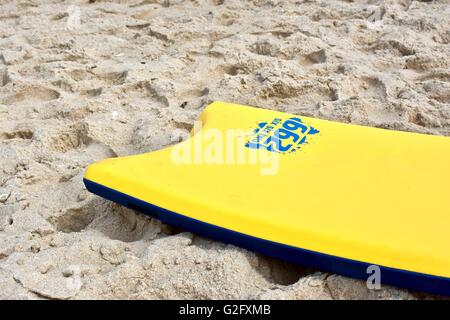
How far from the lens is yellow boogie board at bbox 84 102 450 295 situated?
3.77 ft

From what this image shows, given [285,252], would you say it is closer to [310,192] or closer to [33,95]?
[310,192]

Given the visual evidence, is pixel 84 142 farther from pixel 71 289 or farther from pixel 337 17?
pixel 337 17

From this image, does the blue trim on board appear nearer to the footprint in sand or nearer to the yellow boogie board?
the yellow boogie board

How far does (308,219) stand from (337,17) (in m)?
1.38

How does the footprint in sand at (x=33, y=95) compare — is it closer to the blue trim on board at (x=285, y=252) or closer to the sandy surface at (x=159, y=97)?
the sandy surface at (x=159, y=97)

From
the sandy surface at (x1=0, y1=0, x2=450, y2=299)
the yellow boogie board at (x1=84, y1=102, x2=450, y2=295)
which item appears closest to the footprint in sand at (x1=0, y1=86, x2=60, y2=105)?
the sandy surface at (x1=0, y1=0, x2=450, y2=299)

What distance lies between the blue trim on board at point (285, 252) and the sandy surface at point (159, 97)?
0.02 metres

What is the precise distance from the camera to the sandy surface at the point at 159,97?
1.21m

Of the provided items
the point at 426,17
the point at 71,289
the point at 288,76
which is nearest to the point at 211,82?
the point at 288,76

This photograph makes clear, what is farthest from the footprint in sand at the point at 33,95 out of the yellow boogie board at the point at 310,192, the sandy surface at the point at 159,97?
the yellow boogie board at the point at 310,192

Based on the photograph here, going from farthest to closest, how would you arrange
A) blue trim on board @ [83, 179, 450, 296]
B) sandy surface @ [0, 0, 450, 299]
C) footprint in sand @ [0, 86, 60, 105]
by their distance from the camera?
footprint in sand @ [0, 86, 60, 105] < sandy surface @ [0, 0, 450, 299] < blue trim on board @ [83, 179, 450, 296]

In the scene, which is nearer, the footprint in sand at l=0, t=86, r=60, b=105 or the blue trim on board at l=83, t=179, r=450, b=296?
the blue trim on board at l=83, t=179, r=450, b=296

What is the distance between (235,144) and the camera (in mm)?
1512

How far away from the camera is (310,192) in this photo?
4.29 ft
